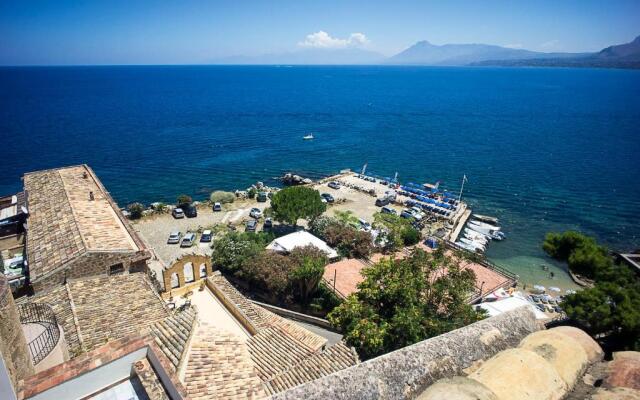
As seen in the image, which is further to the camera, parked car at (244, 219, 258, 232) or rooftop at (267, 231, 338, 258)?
parked car at (244, 219, 258, 232)

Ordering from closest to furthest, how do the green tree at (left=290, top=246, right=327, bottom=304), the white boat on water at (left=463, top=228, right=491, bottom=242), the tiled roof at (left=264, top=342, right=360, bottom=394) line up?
the tiled roof at (left=264, top=342, right=360, bottom=394) < the green tree at (left=290, top=246, right=327, bottom=304) < the white boat on water at (left=463, top=228, right=491, bottom=242)

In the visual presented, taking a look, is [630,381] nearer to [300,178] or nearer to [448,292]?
[448,292]

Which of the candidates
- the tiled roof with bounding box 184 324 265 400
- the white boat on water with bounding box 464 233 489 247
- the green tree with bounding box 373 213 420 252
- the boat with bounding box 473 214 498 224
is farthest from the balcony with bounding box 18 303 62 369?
the boat with bounding box 473 214 498 224

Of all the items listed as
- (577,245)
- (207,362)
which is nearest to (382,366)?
(207,362)

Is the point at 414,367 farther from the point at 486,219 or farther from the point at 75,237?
the point at 486,219

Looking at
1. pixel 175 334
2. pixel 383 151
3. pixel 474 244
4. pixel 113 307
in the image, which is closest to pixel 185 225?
pixel 113 307

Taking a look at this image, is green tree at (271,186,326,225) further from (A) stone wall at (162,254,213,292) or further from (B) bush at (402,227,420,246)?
(A) stone wall at (162,254,213,292)
